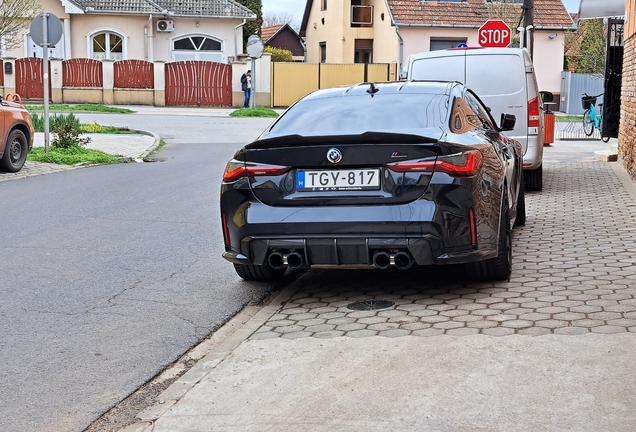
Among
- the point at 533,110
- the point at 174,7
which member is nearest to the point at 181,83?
the point at 174,7

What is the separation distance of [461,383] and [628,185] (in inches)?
387

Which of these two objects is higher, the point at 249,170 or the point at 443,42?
the point at 443,42

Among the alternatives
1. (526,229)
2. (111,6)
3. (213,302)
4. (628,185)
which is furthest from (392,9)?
(213,302)

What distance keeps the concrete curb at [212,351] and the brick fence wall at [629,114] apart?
359 inches

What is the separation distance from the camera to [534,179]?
1331 cm

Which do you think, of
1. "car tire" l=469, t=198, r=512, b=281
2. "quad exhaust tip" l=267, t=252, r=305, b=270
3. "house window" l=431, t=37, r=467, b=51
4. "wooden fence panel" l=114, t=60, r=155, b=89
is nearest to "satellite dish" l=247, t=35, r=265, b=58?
"wooden fence panel" l=114, t=60, r=155, b=89

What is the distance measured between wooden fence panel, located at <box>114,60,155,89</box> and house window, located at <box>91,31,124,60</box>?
3432 millimetres

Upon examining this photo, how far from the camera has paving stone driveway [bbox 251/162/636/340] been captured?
5.66 metres

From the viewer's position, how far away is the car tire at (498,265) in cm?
675

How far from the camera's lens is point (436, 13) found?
47.1 meters

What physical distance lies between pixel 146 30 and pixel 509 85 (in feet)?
122

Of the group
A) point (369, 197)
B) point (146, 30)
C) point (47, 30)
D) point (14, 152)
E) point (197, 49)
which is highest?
point (146, 30)

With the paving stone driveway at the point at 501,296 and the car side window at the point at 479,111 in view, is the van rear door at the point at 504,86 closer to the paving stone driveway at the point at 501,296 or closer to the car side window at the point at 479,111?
the paving stone driveway at the point at 501,296

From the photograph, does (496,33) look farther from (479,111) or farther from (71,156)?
(479,111)
